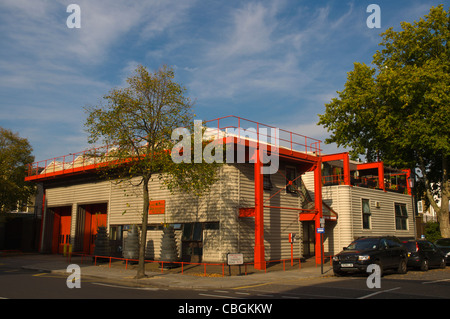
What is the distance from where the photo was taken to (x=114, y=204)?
28547 mm

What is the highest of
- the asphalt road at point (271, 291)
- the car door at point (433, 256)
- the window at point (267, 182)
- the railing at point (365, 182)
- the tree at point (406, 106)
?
the tree at point (406, 106)

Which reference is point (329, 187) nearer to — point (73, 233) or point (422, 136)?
point (422, 136)

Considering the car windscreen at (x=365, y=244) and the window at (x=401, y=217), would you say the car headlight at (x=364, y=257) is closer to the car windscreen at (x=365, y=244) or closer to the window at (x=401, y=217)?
the car windscreen at (x=365, y=244)

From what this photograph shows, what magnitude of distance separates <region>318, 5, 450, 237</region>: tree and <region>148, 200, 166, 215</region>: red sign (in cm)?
1517

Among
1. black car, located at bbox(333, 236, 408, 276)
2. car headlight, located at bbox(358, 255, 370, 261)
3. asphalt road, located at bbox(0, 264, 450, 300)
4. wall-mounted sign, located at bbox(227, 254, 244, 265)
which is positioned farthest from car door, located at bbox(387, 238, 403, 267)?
wall-mounted sign, located at bbox(227, 254, 244, 265)

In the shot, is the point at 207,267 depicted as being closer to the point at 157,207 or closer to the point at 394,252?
the point at 157,207

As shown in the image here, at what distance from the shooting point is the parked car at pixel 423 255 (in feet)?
64.1

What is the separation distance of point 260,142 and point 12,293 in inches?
576

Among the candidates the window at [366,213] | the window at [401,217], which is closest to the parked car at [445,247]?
the window at [366,213]

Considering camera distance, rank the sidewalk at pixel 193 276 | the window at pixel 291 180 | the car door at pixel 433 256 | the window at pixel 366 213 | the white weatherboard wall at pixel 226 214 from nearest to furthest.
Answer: the sidewalk at pixel 193 276
the car door at pixel 433 256
the white weatherboard wall at pixel 226 214
the window at pixel 291 180
the window at pixel 366 213

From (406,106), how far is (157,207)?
61.8ft

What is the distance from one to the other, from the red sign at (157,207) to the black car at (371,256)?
11927mm

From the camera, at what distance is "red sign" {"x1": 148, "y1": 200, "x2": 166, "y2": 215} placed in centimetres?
2542

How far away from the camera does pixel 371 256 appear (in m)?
16.3
